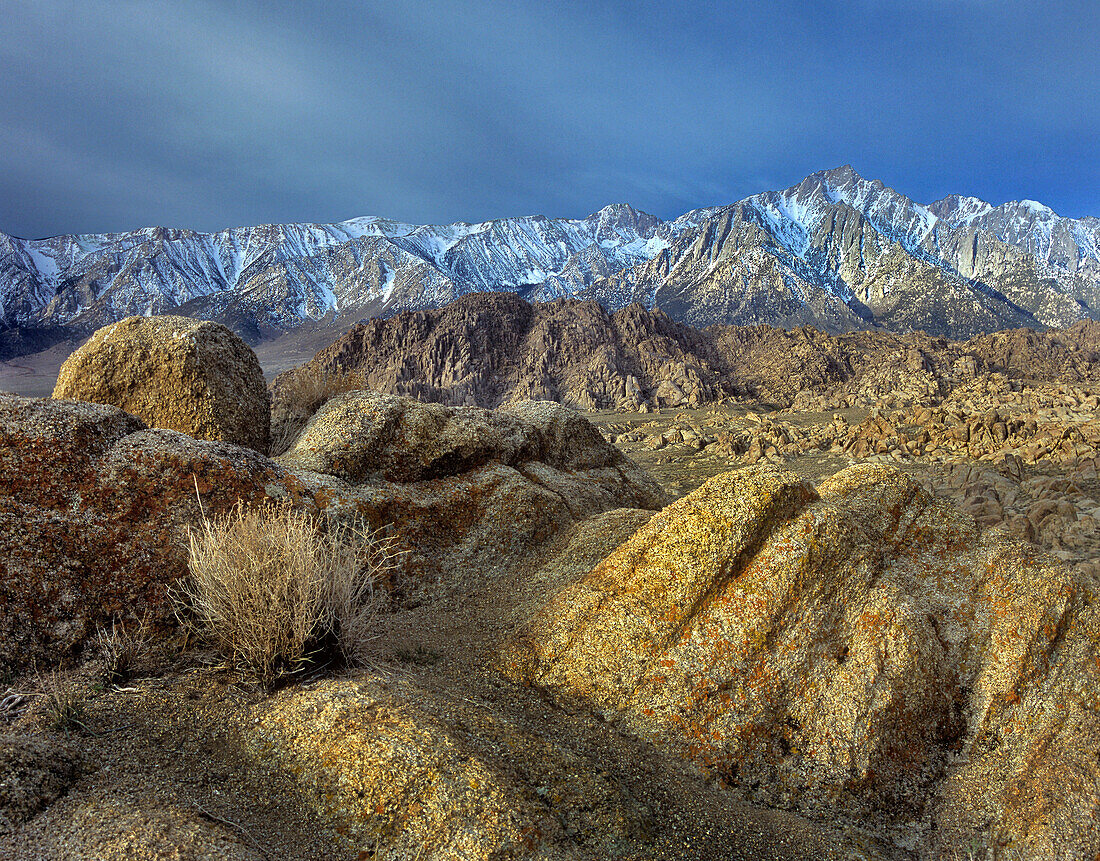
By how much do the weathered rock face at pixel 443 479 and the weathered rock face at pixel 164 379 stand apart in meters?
0.96

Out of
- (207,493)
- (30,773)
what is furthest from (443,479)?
(30,773)

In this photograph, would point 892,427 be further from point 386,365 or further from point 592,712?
point 386,365

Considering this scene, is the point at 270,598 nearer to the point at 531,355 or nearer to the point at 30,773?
the point at 30,773

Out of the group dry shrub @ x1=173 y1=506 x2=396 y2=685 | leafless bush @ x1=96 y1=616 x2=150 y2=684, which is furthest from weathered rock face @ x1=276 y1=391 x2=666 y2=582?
leafless bush @ x1=96 y1=616 x2=150 y2=684

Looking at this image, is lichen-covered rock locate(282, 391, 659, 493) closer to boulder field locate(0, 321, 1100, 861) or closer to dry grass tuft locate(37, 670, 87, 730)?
boulder field locate(0, 321, 1100, 861)

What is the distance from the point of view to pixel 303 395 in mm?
8578

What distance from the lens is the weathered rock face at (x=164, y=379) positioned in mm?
6746

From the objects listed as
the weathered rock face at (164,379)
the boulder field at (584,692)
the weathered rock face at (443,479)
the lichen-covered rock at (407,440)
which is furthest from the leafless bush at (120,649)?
the weathered rock face at (164,379)

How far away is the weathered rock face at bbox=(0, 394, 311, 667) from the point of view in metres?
3.66

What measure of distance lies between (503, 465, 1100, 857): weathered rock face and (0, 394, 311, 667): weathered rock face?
106 inches

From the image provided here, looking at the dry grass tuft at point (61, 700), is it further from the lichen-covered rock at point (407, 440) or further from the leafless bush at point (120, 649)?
the lichen-covered rock at point (407, 440)

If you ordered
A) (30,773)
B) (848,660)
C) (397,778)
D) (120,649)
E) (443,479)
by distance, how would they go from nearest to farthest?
(30,773), (397,778), (120,649), (848,660), (443,479)

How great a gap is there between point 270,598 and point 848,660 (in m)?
3.94

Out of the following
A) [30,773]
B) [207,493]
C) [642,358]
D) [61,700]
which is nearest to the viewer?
[30,773]
